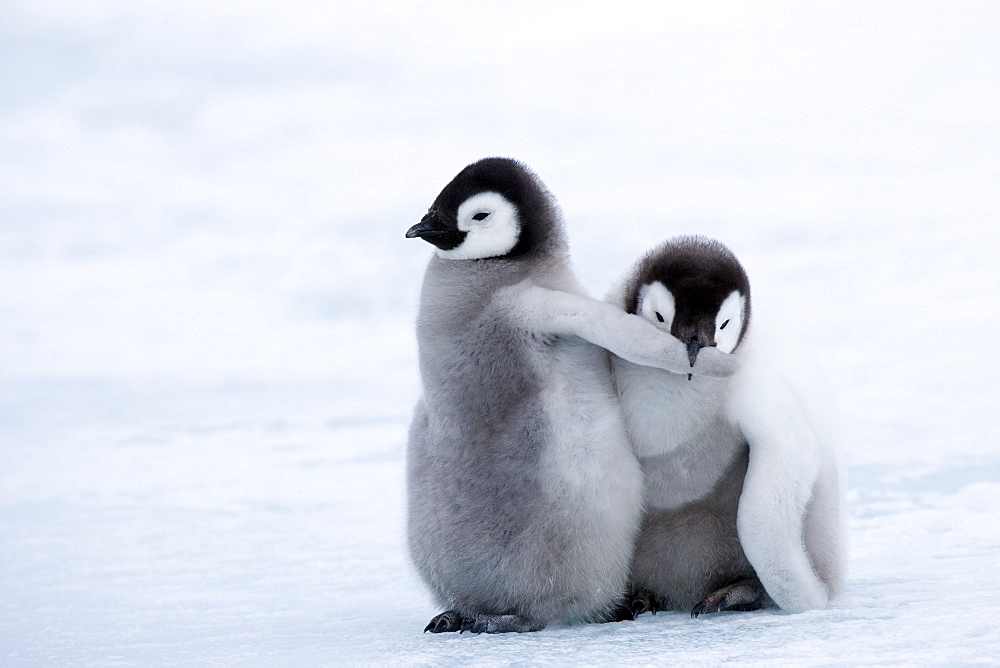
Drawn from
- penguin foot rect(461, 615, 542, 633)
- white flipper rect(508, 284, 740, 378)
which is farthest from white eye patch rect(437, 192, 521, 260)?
penguin foot rect(461, 615, 542, 633)

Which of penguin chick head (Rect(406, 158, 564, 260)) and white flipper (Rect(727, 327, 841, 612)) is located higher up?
penguin chick head (Rect(406, 158, 564, 260))

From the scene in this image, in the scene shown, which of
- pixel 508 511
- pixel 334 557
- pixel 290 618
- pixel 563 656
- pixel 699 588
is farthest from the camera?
pixel 334 557

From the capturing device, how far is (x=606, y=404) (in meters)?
2.06

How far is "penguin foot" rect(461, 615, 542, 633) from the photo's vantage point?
2.02 metres

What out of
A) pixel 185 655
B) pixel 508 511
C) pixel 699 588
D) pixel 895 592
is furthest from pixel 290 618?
pixel 895 592

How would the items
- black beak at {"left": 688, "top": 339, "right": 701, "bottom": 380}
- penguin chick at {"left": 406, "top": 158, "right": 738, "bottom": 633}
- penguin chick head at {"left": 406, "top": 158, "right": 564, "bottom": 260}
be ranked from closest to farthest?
1. black beak at {"left": 688, "top": 339, "right": 701, "bottom": 380}
2. penguin chick at {"left": 406, "top": 158, "right": 738, "bottom": 633}
3. penguin chick head at {"left": 406, "top": 158, "right": 564, "bottom": 260}

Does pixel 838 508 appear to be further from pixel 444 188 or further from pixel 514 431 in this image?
pixel 444 188

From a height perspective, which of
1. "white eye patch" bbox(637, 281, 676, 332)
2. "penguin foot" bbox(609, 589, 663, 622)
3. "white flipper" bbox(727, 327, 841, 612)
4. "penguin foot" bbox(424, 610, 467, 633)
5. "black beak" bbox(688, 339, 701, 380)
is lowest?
"penguin foot" bbox(609, 589, 663, 622)

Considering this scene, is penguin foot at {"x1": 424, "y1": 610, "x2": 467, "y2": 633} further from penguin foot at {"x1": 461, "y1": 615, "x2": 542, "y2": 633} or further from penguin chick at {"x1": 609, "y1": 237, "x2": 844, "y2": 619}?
penguin chick at {"x1": 609, "y1": 237, "x2": 844, "y2": 619}

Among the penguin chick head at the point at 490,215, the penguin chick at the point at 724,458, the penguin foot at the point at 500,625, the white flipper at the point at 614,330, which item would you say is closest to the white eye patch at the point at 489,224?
the penguin chick head at the point at 490,215

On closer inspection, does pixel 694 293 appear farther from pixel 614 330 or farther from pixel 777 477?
pixel 777 477

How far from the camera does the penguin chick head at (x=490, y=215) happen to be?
6.87 feet

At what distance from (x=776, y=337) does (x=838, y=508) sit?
35cm

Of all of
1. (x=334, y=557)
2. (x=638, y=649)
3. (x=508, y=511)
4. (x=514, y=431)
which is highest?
(x=514, y=431)
